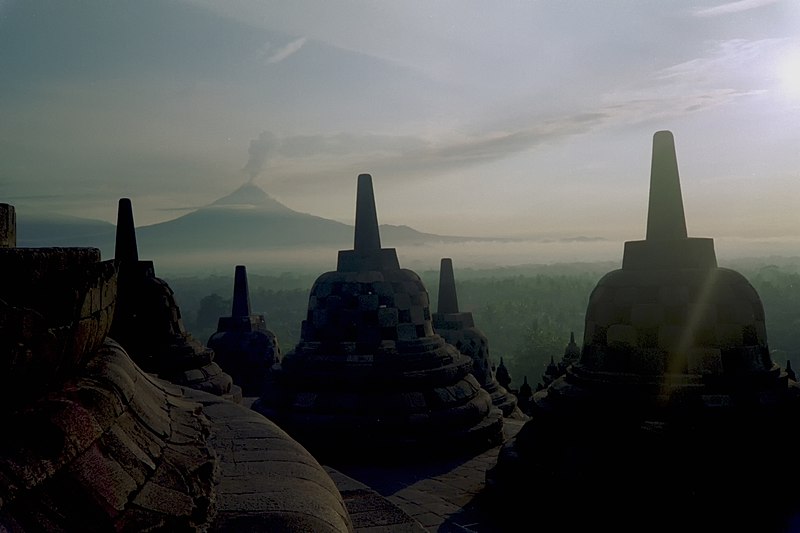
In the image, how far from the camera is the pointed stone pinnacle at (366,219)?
35.0ft

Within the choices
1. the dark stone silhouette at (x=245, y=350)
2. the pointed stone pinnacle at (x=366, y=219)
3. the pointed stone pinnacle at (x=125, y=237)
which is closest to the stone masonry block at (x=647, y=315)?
the pointed stone pinnacle at (x=366, y=219)

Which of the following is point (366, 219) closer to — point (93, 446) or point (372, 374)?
point (372, 374)

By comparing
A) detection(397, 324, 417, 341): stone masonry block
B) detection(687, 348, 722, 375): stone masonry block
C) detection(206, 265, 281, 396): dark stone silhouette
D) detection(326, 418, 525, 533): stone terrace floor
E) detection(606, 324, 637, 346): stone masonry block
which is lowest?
detection(326, 418, 525, 533): stone terrace floor

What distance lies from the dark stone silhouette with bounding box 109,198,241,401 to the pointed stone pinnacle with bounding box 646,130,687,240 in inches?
284

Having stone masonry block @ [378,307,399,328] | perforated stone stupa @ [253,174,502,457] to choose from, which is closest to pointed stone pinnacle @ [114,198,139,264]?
perforated stone stupa @ [253,174,502,457]

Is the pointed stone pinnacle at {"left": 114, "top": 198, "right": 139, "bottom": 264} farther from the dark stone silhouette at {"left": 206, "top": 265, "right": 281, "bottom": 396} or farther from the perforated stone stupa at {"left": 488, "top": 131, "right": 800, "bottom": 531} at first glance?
the perforated stone stupa at {"left": 488, "top": 131, "right": 800, "bottom": 531}

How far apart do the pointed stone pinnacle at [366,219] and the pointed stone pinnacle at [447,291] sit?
480 centimetres

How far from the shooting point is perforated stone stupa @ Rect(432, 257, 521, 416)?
13391 millimetres

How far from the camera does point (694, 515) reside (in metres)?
5.69

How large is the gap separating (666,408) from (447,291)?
9.23 metres

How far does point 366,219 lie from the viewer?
35.1 feet

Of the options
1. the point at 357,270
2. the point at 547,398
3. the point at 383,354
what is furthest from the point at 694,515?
the point at 357,270

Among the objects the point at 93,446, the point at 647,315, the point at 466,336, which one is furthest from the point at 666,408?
the point at 466,336

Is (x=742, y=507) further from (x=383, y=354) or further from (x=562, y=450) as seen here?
(x=383, y=354)
